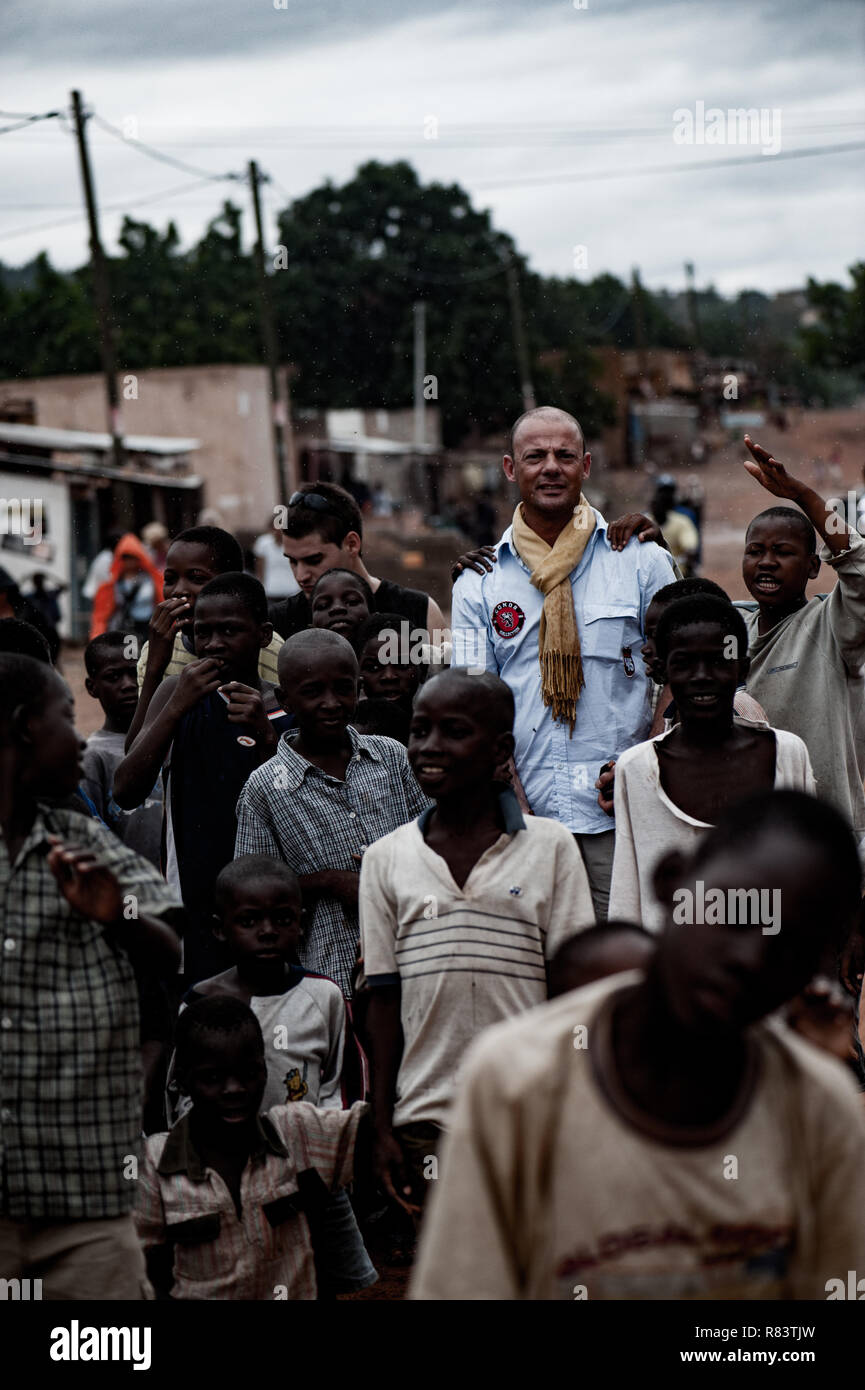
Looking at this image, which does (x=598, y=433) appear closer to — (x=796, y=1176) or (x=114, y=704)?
(x=114, y=704)

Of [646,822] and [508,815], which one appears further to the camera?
[646,822]

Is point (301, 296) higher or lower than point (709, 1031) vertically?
higher

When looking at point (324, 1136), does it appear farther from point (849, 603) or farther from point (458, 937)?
point (849, 603)

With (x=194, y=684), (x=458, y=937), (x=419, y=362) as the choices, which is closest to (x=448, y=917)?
(x=458, y=937)

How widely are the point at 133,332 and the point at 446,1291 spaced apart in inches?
1783

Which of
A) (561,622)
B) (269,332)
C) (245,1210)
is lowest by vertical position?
(245,1210)

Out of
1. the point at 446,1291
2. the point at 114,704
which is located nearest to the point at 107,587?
the point at 114,704

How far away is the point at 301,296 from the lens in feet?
171

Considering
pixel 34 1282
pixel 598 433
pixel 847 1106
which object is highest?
pixel 598 433

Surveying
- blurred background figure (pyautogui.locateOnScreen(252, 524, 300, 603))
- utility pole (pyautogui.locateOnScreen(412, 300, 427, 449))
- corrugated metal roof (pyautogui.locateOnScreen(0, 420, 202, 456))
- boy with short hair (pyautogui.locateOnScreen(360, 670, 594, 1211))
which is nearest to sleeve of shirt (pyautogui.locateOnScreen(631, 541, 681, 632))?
boy with short hair (pyautogui.locateOnScreen(360, 670, 594, 1211))

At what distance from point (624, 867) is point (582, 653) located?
0.97 metres

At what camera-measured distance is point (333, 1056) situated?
410 cm

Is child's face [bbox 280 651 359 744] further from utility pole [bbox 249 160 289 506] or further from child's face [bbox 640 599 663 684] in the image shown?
utility pole [bbox 249 160 289 506]
